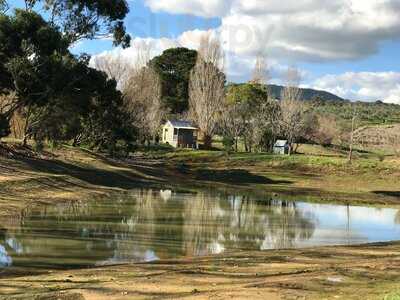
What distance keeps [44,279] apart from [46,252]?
124 inches

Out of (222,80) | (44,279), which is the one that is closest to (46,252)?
(44,279)

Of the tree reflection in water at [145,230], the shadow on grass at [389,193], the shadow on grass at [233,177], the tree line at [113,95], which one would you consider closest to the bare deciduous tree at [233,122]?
the tree line at [113,95]

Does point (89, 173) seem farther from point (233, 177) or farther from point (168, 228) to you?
point (168, 228)

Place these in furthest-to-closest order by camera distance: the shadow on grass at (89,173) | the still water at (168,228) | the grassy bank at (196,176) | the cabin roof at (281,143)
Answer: the cabin roof at (281,143) → the shadow on grass at (89,173) → the grassy bank at (196,176) → the still water at (168,228)

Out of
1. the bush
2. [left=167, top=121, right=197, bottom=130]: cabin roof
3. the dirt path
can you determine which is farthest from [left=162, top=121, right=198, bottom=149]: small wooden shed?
the dirt path

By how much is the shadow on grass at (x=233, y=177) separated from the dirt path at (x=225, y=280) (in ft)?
101

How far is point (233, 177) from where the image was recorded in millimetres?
46344

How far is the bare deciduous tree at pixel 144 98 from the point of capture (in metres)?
66.9

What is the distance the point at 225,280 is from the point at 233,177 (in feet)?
118

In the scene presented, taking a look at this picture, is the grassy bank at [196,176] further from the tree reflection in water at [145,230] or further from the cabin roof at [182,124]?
the cabin roof at [182,124]

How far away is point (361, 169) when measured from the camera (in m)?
48.3

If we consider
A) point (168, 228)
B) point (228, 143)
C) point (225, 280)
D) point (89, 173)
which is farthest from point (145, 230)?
point (228, 143)

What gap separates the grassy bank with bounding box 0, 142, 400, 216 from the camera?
2578 centimetres

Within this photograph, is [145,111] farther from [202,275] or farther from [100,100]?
[202,275]
